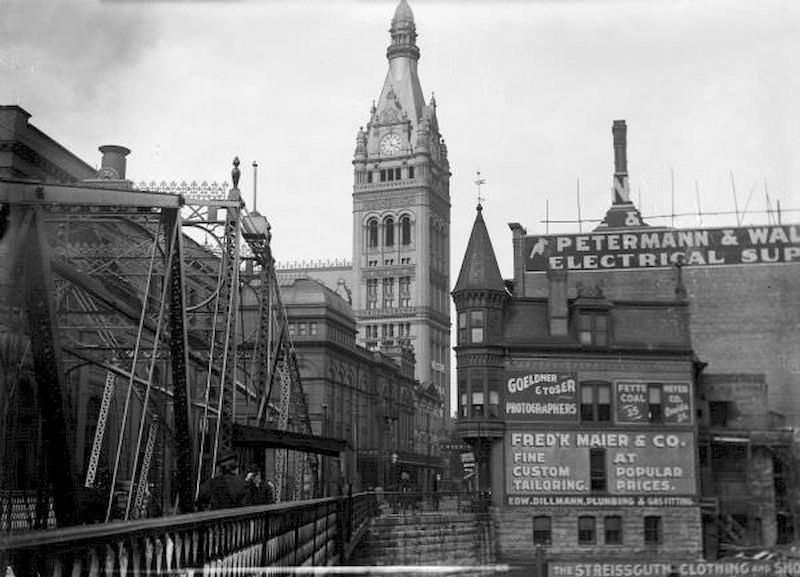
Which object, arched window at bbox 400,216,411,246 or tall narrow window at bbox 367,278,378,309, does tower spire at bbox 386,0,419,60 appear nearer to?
arched window at bbox 400,216,411,246

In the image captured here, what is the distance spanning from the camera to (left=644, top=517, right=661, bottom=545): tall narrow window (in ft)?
98.5

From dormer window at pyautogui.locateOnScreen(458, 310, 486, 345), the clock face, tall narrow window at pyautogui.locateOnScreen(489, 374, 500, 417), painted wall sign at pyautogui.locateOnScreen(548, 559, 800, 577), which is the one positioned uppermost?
the clock face

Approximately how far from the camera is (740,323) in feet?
66.4

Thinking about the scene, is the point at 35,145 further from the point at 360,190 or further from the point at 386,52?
the point at 360,190

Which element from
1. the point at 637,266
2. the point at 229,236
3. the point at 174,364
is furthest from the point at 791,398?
the point at 637,266

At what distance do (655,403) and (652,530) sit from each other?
3.80 meters

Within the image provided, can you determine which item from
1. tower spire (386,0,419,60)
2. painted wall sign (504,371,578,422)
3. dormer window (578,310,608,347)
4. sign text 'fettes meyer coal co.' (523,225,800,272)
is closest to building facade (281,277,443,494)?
painted wall sign (504,371,578,422)

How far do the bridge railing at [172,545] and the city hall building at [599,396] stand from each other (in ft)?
48.0

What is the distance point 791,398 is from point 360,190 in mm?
20029

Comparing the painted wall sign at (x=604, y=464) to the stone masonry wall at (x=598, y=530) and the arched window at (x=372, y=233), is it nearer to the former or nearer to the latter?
the stone masonry wall at (x=598, y=530)

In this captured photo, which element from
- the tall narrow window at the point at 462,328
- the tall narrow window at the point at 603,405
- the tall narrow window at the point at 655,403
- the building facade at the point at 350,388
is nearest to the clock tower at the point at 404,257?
the building facade at the point at 350,388

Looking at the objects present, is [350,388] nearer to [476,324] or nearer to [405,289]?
[476,324]

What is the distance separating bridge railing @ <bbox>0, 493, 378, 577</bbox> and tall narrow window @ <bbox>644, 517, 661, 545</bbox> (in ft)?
63.6

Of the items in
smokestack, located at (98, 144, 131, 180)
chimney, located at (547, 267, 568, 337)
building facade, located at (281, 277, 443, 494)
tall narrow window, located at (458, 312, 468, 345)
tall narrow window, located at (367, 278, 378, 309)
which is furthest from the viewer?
tall narrow window, located at (367, 278, 378, 309)
